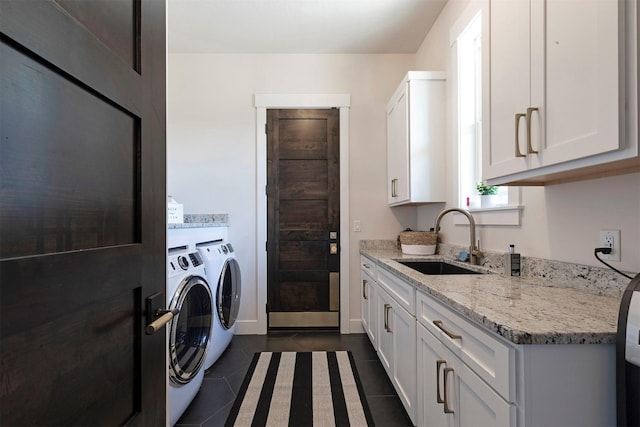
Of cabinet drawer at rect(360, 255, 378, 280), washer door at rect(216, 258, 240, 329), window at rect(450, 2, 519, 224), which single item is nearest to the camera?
window at rect(450, 2, 519, 224)

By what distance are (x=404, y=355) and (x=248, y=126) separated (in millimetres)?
2518

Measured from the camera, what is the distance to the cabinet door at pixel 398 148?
8.36 feet

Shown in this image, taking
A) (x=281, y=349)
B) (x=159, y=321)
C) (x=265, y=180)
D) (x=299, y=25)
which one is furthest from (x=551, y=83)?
(x=281, y=349)

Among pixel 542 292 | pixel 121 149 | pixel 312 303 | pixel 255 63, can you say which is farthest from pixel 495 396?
pixel 255 63

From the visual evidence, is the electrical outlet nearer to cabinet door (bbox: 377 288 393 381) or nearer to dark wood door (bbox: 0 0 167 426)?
cabinet door (bbox: 377 288 393 381)

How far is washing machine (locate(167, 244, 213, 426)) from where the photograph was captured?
1.57 metres

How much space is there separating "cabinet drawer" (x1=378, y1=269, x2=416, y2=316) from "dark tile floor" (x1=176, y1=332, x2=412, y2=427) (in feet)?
2.12

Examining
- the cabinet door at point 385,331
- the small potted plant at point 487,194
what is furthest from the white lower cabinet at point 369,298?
the small potted plant at point 487,194

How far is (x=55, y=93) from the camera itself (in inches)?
19.5

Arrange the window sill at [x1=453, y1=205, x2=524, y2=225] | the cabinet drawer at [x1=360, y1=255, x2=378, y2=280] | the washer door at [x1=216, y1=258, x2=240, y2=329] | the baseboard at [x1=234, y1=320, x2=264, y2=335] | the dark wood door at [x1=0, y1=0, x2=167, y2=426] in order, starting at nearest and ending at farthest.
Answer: the dark wood door at [x1=0, y1=0, x2=167, y2=426] → the window sill at [x1=453, y1=205, x2=524, y2=225] → the washer door at [x1=216, y1=258, x2=240, y2=329] → the cabinet drawer at [x1=360, y1=255, x2=378, y2=280] → the baseboard at [x1=234, y1=320, x2=264, y2=335]

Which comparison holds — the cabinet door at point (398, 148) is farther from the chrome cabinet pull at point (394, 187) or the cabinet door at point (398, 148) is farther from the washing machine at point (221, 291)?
the washing machine at point (221, 291)

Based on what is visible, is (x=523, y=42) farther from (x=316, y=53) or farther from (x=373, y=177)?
(x=316, y=53)

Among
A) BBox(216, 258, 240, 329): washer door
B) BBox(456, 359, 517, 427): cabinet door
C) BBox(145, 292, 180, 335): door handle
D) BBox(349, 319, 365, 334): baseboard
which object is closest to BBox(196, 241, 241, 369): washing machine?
BBox(216, 258, 240, 329): washer door

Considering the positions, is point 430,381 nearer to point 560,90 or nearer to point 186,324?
point 560,90
